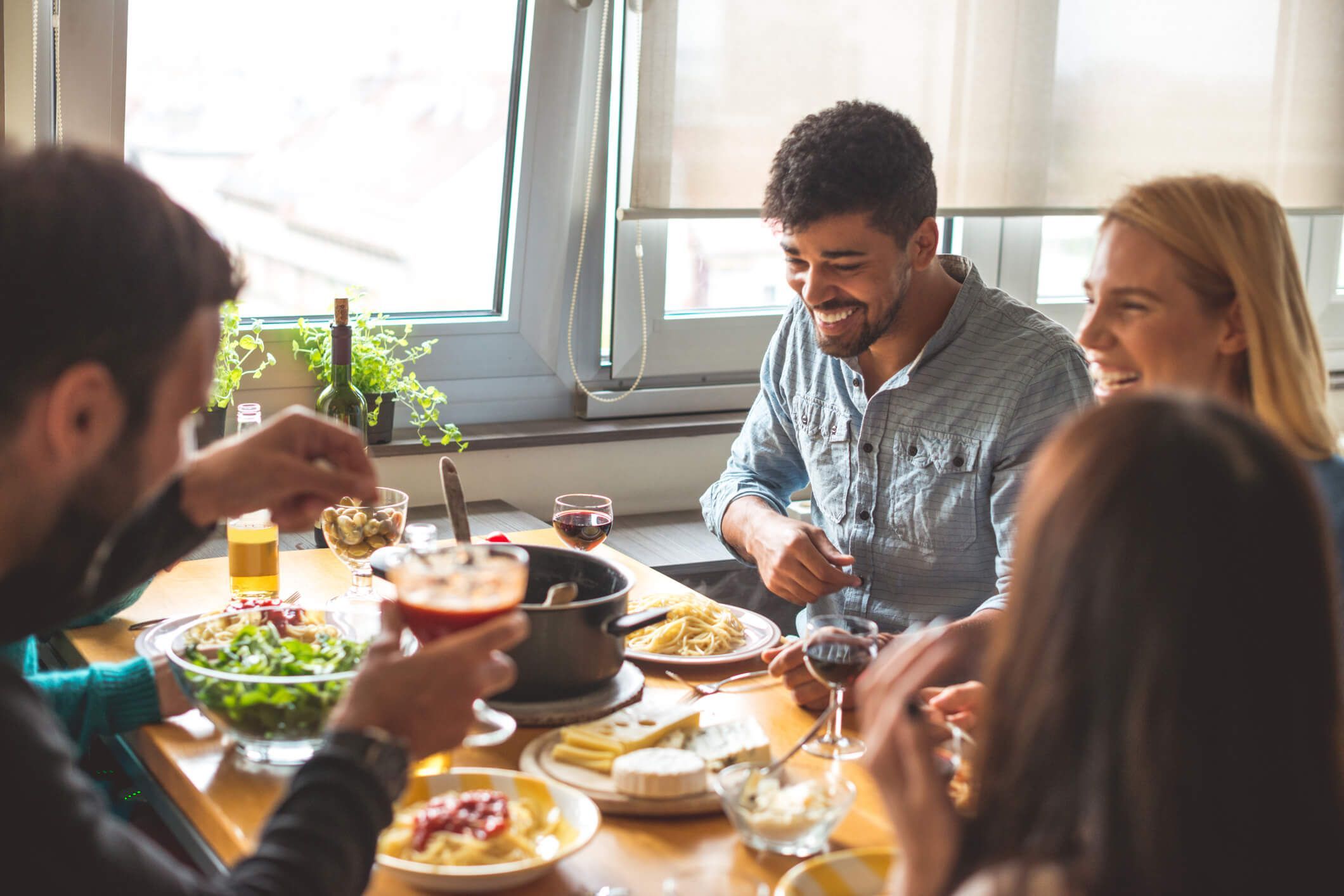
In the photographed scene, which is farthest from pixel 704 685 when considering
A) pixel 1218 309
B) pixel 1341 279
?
pixel 1341 279

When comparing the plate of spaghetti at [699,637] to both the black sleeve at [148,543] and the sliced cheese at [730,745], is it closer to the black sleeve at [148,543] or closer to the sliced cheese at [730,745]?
the sliced cheese at [730,745]

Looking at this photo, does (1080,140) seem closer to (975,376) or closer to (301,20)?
(975,376)

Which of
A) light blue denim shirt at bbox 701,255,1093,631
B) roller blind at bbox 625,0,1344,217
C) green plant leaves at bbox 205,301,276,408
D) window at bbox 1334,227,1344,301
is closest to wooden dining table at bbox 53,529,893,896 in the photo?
light blue denim shirt at bbox 701,255,1093,631

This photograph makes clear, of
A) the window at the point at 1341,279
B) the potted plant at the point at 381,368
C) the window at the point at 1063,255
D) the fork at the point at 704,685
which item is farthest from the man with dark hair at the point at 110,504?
the window at the point at 1341,279

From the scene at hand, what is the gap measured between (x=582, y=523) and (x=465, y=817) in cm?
93

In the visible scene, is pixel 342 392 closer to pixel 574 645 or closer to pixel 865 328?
pixel 865 328

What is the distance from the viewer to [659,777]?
1331mm

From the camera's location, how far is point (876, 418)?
2.30 meters

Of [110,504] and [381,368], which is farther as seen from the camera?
[381,368]

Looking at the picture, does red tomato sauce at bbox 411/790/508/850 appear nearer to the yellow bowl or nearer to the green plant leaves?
the yellow bowl

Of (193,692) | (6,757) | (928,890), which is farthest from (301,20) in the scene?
(928,890)

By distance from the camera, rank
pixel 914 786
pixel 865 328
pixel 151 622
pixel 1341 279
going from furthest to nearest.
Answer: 1. pixel 1341 279
2. pixel 865 328
3. pixel 151 622
4. pixel 914 786

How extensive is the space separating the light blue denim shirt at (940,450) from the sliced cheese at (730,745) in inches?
25.3

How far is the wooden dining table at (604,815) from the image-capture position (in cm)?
123
